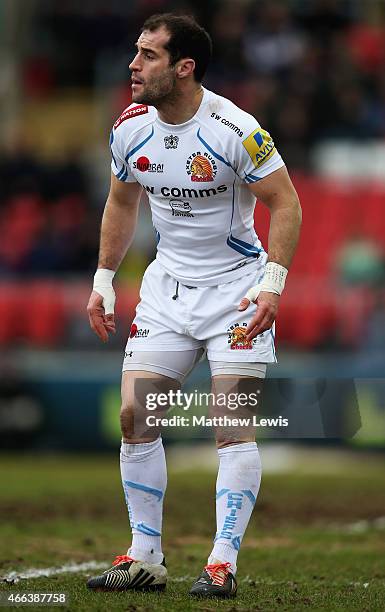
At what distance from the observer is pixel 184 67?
6742 millimetres

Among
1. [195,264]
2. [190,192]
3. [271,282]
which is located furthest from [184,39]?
[271,282]

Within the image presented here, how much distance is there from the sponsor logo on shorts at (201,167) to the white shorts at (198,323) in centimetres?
56

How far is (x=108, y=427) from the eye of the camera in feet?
52.5

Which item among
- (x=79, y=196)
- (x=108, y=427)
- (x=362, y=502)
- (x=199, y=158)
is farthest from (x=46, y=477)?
(x=199, y=158)

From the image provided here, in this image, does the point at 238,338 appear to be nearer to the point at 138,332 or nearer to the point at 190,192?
the point at 138,332

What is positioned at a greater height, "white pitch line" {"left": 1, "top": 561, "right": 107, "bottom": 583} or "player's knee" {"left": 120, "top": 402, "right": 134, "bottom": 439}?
"player's knee" {"left": 120, "top": 402, "right": 134, "bottom": 439}

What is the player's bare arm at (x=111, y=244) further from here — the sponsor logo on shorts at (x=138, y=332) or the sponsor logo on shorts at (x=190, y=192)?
the sponsor logo on shorts at (x=190, y=192)

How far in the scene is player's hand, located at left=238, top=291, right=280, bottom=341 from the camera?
650 centimetres

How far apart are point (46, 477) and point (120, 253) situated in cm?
691

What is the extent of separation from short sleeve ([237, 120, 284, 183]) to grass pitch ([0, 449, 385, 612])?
205cm

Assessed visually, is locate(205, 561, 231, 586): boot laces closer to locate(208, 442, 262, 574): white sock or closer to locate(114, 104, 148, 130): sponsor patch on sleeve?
locate(208, 442, 262, 574): white sock

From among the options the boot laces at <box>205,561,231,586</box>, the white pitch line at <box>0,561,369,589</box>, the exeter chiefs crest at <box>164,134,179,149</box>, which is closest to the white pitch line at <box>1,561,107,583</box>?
the white pitch line at <box>0,561,369,589</box>

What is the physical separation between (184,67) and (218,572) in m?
2.47

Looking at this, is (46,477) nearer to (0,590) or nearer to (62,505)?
(62,505)
